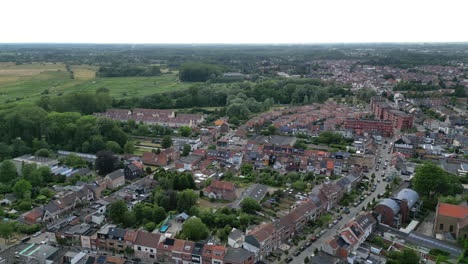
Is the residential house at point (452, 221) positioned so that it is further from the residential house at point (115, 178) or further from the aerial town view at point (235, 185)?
the residential house at point (115, 178)

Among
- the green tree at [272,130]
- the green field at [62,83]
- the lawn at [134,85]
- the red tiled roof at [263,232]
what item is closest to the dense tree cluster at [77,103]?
the green field at [62,83]

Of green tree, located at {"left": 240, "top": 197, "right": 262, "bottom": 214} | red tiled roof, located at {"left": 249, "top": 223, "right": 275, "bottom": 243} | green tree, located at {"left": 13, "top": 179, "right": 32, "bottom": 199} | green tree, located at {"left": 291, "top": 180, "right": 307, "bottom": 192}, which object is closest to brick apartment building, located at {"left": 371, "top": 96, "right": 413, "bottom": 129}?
green tree, located at {"left": 291, "top": 180, "right": 307, "bottom": 192}

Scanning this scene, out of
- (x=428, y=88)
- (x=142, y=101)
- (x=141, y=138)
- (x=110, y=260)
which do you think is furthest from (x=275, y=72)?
(x=110, y=260)

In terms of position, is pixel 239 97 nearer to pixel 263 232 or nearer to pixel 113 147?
pixel 113 147

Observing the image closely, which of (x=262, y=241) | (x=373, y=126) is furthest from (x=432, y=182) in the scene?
(x=373, y=126)

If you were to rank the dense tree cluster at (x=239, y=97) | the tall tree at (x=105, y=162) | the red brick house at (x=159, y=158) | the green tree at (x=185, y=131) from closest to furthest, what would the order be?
1. the tall tree at (x=105, y=162)
2. the red brick house at (x=159, y=158)
3. the green tree at (x=185, y=131)
4. the dense tree cluster at (x=239, y=97)

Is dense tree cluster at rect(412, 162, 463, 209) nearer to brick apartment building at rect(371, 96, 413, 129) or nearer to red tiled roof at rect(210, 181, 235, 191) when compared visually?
red tiled roof at rect(210, 181, 235, 191)
